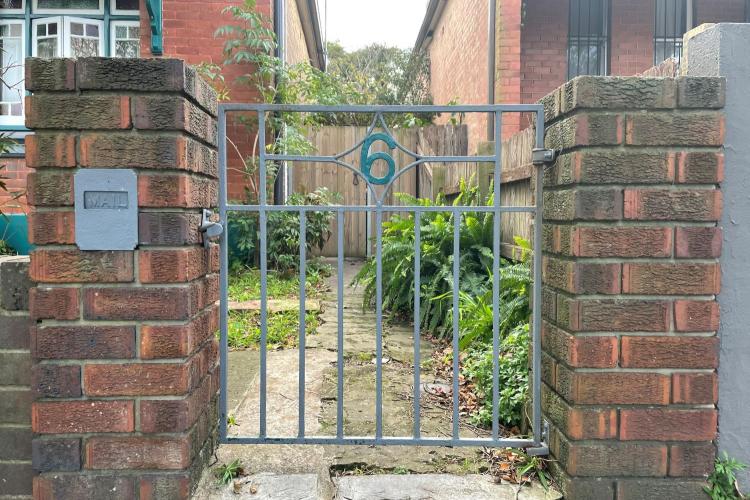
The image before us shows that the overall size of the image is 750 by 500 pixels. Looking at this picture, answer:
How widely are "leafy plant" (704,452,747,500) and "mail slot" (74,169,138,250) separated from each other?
2052 mm

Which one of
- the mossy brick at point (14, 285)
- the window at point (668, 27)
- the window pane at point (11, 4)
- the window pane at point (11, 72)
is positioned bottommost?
the mossy brick at point (14, 285)

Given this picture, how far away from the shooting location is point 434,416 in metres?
2.80

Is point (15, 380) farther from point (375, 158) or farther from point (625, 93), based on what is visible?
point (625, 93)

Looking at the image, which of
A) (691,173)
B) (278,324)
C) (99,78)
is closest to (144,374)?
(99,78)

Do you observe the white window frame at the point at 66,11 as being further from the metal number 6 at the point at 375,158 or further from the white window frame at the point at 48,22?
the metal number 6 at the point at 375,158

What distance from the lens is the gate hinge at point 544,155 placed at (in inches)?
82.4

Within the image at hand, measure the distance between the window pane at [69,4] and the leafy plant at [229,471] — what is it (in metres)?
6.64

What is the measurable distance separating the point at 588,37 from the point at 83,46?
699cm

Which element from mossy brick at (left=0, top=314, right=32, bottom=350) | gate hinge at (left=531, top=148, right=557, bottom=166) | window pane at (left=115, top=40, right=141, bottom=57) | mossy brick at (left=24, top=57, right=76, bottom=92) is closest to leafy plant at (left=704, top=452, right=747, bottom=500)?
gate hinge at (left=531, top=148, right=557, bottom=166)

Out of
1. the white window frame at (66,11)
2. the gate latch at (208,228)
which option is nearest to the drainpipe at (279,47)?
the white window frame at (66,11)

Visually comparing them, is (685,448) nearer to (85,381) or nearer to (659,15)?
(85,381)

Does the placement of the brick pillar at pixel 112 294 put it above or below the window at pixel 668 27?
below

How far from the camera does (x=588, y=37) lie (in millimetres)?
8680

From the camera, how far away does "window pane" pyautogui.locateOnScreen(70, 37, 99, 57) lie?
6902mm
